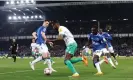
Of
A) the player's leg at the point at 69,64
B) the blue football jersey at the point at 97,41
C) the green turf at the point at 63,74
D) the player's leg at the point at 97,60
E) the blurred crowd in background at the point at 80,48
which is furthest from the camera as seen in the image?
the blurred crowd in background at the point at 80,48

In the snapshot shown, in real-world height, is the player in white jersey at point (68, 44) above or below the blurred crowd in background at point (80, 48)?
above

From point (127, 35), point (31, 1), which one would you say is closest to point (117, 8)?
point (127, 35)

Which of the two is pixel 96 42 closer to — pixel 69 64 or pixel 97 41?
pixel 97 41

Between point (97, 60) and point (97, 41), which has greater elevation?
point (97, 41)

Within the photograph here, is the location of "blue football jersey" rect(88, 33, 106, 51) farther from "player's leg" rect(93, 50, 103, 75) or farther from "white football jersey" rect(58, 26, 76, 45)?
"white football jersey" rect(58, 26, 76, 45)

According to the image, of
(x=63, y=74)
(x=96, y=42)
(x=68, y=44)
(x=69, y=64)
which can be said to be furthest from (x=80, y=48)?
(x=69, y=64)

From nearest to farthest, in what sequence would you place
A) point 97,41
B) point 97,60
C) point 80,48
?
point 97,60 → point 97,41 → point 80,48

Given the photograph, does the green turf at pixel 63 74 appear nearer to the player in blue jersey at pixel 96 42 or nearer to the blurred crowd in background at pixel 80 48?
the player in blue jersey at pixel 96 42

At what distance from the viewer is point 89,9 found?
2719 inches

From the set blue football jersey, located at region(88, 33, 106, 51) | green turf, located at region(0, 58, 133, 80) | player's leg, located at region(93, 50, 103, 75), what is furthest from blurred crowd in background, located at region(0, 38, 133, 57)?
player's leg, located at region(93, 50, 103, 75)

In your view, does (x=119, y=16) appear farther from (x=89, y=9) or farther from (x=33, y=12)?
(x=33, y=12)

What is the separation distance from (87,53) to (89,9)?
21.8 meters

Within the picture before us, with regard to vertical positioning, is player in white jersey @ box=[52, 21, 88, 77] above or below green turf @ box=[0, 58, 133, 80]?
above

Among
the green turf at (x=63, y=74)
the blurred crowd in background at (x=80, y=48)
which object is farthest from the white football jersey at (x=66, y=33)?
the blurred crowd in background at (x=80, y=48)
